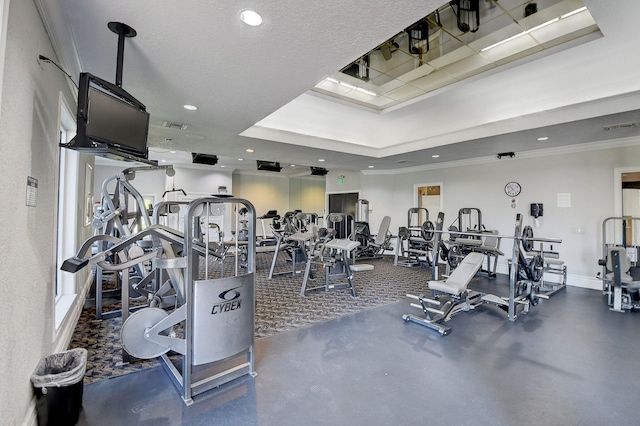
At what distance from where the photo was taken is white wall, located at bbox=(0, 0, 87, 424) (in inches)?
58.8

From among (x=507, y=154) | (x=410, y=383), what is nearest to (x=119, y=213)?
(x=410, y=383)

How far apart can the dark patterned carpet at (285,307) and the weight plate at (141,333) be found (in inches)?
24.5

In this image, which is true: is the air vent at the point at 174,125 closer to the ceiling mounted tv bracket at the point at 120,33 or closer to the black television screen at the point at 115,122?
the black television screen at the point at 115,122

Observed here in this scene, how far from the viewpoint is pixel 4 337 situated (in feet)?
→ 4.83

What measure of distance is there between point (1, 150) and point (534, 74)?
6060mm

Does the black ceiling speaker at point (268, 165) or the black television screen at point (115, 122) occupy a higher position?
the black ceiling speaker at point (268, 165)

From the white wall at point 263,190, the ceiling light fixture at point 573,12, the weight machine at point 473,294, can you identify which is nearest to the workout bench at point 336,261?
the weight machine at point 473,294

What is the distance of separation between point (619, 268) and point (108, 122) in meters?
6.80

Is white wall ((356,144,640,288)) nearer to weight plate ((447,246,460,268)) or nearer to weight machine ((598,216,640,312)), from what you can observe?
weight machine ((598,216,640,312))

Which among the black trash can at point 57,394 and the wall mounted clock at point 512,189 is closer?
the black trash can at point 57,394

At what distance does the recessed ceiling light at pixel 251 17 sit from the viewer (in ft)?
6.66

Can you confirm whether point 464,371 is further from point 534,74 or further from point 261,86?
point 534,74

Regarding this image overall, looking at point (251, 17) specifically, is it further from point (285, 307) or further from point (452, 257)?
point (452, 257)

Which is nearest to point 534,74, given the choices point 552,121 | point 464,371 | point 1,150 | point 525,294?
point 552,121
